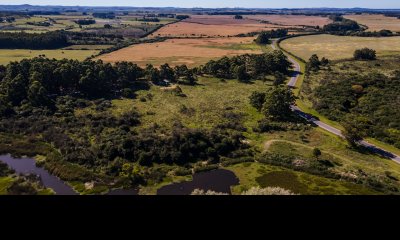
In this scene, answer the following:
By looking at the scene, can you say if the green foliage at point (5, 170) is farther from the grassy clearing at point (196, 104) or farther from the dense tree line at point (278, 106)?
the dense tree line at point (278, 106)

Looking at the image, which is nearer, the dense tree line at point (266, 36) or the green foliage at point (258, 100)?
the green foliage at point (258, 100)

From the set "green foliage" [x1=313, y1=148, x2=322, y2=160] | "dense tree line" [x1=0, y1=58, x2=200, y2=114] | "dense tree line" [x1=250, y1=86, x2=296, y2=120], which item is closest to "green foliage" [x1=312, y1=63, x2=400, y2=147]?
"green foliage" [x1=313, y1=148, x2=322, y2=160]

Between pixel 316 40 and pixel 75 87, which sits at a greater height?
pixel 316 40

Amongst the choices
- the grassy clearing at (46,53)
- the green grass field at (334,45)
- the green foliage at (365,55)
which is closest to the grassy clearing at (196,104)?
the green foliage at (365,55)

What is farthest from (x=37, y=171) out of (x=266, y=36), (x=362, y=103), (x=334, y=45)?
(x=334, y=45)

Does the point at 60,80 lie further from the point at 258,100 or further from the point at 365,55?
the point at 365,55

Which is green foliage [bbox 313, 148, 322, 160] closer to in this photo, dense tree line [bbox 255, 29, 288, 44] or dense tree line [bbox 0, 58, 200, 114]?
dense tree line [bbox 0, 58, 200, 114]
